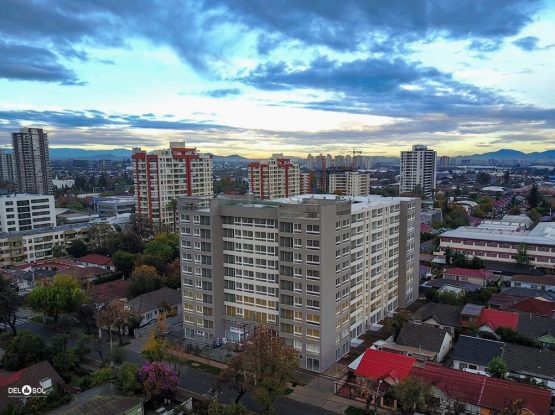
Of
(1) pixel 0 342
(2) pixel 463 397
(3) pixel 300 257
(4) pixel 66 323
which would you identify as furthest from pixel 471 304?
(1) pixel 0 342

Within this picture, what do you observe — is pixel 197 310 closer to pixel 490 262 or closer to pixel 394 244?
pixel 394 244

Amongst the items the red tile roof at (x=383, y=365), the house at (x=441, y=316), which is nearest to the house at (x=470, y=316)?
the house at (x=441, y=316)

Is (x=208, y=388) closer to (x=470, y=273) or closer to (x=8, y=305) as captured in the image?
(x=8, y=305)

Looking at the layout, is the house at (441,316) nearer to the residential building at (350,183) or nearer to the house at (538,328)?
the house at (538,328)

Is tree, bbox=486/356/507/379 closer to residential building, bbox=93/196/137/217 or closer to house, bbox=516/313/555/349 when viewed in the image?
house, bbox=516/313/555/349

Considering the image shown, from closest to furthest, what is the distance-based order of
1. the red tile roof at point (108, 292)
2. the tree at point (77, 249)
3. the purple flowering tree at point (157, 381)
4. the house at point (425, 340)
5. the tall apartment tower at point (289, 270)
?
the purple flowering tree at point (157, 381) < the tall apartment tower at point (289, 270) < the house at point (425, 340) < the red tile roof at point (108, 292) < the tree at point (77, 249)

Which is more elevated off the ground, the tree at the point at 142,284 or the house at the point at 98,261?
the tree at the point at 142,284

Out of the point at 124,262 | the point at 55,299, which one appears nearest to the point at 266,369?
the point at 55,299
